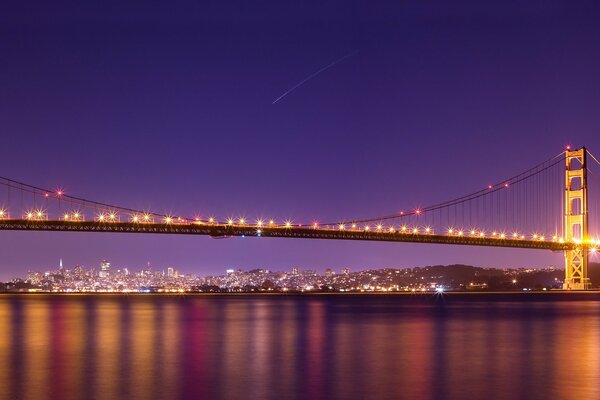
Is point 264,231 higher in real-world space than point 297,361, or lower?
higher

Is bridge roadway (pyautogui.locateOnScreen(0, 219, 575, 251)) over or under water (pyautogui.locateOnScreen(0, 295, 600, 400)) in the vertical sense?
over

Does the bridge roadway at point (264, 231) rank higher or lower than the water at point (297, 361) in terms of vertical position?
higher

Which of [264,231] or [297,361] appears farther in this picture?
[264,231]

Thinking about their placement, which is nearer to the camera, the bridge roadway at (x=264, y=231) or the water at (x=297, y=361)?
the water at (x=297, y=361)

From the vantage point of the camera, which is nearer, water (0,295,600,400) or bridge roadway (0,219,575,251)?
water (0,295,600,400)
